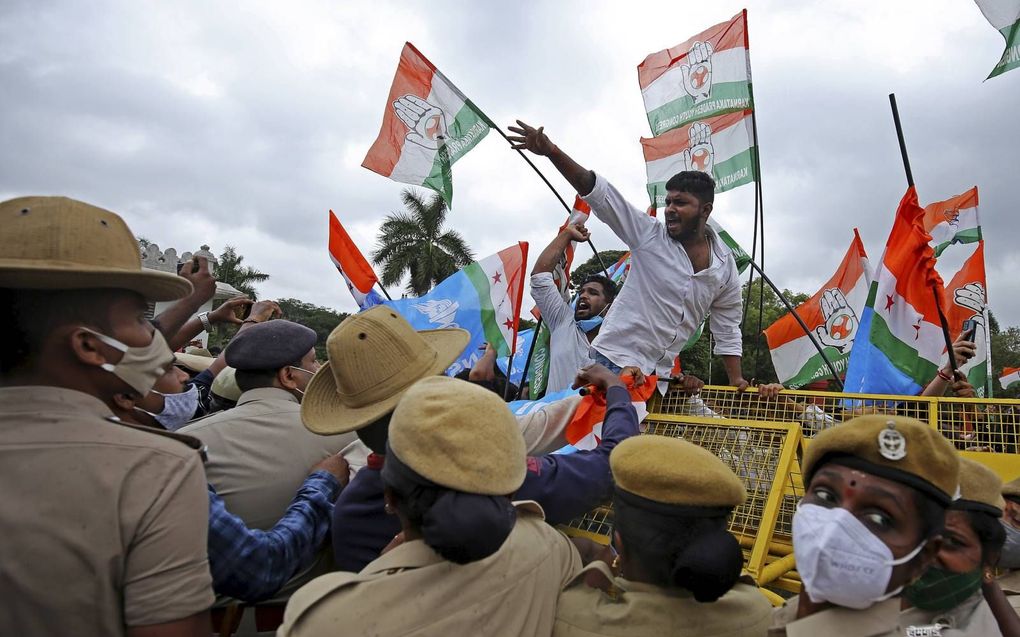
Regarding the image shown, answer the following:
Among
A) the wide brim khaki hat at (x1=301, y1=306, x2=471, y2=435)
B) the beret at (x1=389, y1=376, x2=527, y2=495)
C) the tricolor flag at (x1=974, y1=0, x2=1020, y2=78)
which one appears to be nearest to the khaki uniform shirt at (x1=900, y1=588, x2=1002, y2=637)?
the beret at (x1=389, y1=376, x2=527, y2=495)

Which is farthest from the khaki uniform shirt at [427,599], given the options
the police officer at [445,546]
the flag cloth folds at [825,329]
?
the flag cloth folds at [825,329]

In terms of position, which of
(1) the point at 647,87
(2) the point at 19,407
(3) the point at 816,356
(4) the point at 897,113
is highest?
(1) the point at 647,87

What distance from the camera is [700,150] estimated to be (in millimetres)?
6457

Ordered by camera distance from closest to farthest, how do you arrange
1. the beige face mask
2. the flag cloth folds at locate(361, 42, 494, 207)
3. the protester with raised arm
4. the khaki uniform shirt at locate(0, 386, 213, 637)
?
the khaki uniform shirt at locate(0, 386, 213, 637) → the beige face mask → the protester with raised arm → the flag cloth folds at locate(361, 42, 494, 207)

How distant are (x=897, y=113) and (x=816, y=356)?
4.32 metres

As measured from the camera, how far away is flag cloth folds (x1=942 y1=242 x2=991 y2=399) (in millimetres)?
6281

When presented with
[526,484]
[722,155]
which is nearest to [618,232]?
[526,484]

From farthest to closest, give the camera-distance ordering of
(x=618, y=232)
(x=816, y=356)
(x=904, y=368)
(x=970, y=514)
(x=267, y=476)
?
1. (x=816, y=356)
2. (x=904, y=368)
3. (x=618, y=232)
4. (x=267, y=476)
5. (x=970, y=514)

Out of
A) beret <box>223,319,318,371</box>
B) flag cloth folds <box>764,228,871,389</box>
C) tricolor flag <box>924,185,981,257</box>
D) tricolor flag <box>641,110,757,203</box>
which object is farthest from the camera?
flag cloth folds <box>764,228,871,389</box>

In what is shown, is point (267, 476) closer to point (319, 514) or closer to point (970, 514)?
point (319, 514)

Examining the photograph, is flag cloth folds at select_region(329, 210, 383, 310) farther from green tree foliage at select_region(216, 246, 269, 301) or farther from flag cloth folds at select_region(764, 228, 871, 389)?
green tree foliage at select_region(216, 246, 269, 301)

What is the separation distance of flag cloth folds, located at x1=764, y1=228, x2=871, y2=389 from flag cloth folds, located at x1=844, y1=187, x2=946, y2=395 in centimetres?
367

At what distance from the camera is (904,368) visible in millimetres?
4016

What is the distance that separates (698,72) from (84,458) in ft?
21.0
